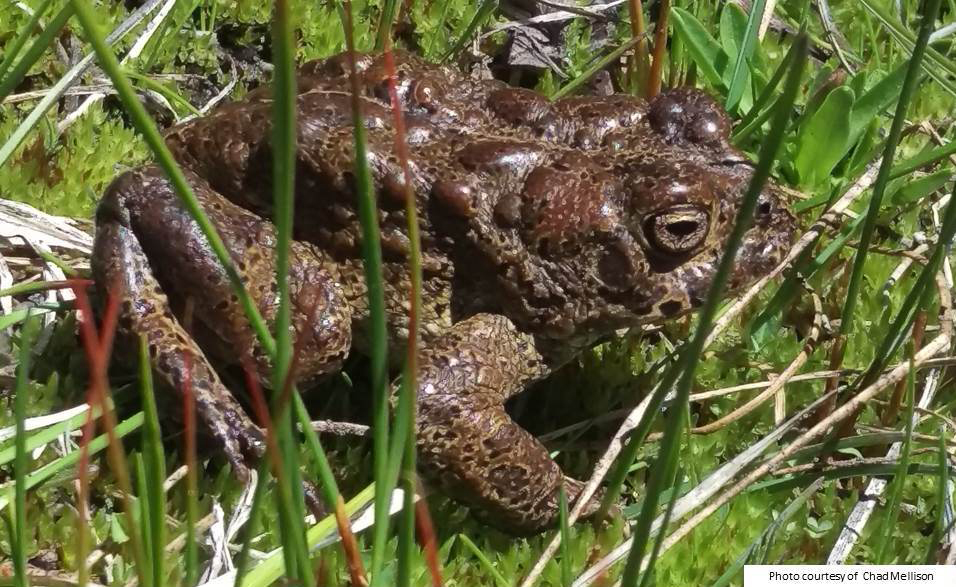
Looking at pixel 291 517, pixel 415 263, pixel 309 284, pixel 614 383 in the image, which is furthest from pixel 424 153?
pixel 291 517

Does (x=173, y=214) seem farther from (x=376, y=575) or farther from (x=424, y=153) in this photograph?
(x=376, y=575)

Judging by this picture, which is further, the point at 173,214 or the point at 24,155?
the point at 24,155

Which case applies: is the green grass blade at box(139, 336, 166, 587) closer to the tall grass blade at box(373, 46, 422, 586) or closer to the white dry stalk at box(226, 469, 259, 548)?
the tall grass blade at box(373, 46, 422, 586)

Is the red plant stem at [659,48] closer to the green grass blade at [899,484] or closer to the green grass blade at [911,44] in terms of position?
the green grass blade at [911,44]

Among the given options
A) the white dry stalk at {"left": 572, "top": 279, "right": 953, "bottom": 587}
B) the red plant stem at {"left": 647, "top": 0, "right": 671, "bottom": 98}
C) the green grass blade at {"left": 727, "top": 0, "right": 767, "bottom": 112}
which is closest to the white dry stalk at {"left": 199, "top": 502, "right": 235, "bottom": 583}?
the white dry stalk at {"left": 572, "top": 279, "right": 953, "bottom": 587}

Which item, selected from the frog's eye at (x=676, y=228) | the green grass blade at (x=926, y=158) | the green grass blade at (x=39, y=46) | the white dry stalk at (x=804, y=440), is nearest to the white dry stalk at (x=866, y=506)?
the white dry stalk at (x=804, y=440)

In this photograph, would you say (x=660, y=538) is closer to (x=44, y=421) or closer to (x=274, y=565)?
(x=274, y=565)

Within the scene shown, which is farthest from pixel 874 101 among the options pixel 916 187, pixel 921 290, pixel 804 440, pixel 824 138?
pixel 804 440
